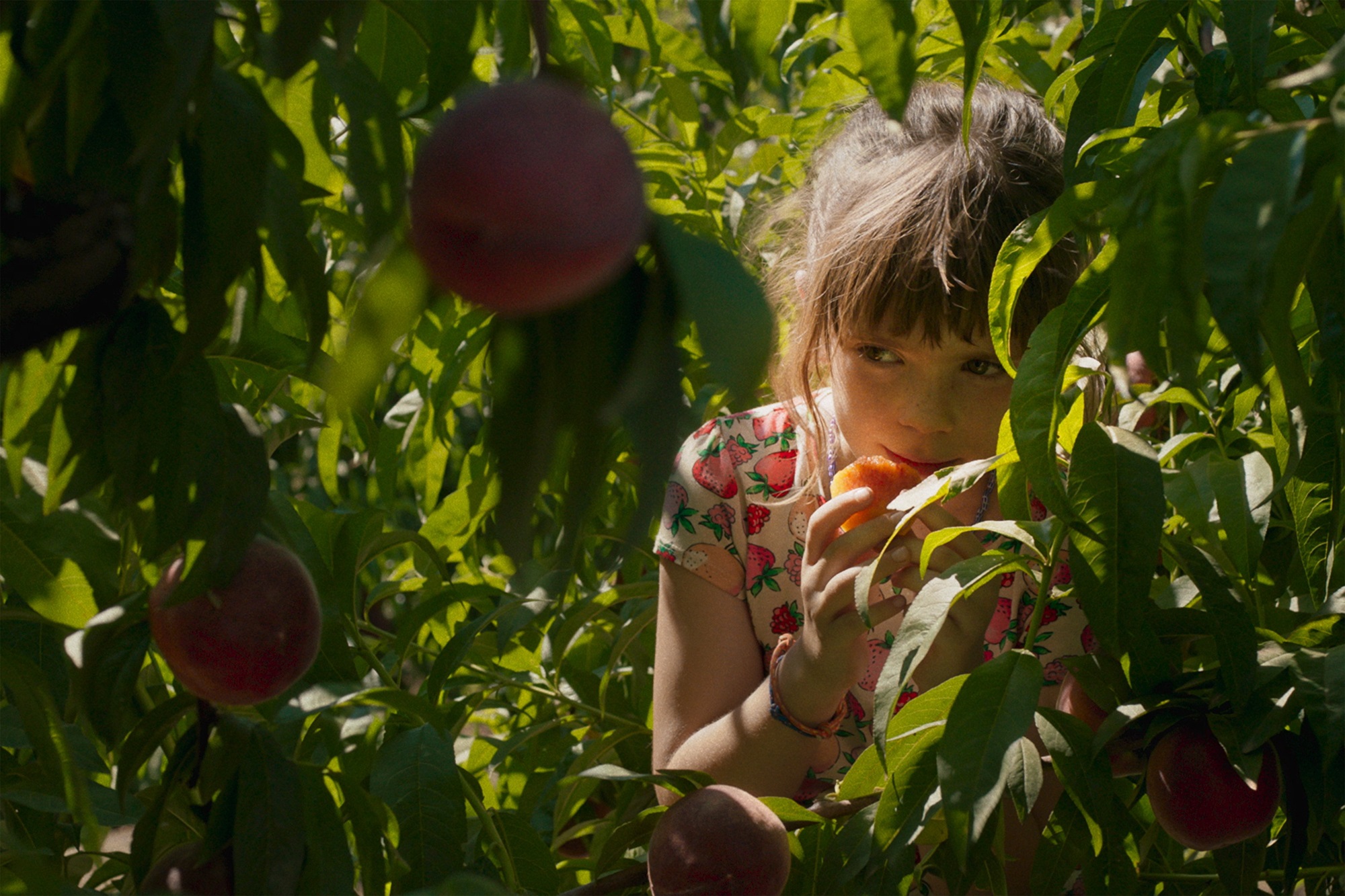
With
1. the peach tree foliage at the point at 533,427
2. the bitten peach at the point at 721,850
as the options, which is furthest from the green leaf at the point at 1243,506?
the bitten peach at the point at 721,850

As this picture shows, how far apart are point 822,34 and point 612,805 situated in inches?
41.6

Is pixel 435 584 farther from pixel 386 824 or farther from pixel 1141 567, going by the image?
pixel 1141 567

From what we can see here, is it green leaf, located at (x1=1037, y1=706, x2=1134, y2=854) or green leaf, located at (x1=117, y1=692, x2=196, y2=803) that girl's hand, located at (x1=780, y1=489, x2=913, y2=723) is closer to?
green leaf, located at (x1=1037, y1=706, x2=1134, y2=854)

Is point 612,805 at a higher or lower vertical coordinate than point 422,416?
lower

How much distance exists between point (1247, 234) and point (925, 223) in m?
0.77

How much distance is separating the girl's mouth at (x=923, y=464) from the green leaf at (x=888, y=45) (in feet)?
2.47

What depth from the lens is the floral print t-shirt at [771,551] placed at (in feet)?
4.41

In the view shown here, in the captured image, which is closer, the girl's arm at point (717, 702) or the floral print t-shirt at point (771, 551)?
the girl's arm at point (717, 702)

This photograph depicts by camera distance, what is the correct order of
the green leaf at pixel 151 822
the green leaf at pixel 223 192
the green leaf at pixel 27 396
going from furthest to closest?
the green leaf at pixel 151 822 < the green leaf at pixel 27 396 < the green leaf at pixel 223 192

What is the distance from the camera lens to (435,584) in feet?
4.13

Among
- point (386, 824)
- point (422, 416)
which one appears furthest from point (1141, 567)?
point (422, 416)

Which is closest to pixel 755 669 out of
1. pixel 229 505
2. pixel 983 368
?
pixel 983 368

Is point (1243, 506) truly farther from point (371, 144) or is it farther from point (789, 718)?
point (371, 144)

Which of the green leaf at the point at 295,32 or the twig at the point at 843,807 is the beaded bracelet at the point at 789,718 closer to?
the twig at the point at 843,807
